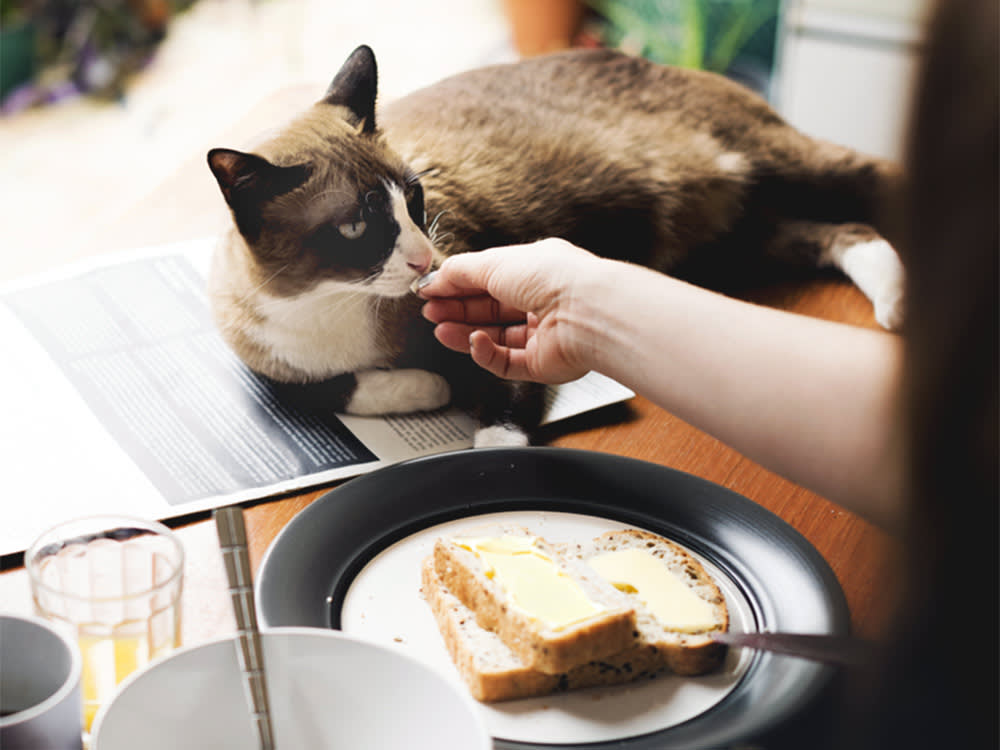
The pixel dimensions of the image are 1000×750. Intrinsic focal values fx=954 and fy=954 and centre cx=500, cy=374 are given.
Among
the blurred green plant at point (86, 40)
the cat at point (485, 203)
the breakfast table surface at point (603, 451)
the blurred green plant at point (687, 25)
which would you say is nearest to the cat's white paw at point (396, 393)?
the cat at point (485, 203)

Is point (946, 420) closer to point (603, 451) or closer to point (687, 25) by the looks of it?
point (603, 451)

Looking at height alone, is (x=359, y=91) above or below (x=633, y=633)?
above

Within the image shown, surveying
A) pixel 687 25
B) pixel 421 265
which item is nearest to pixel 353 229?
pixel 421 265

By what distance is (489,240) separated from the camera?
0.93 metres

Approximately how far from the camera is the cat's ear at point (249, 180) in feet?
2.41

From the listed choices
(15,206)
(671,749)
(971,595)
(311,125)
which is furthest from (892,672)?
(15,206)

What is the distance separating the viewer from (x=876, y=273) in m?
1.07

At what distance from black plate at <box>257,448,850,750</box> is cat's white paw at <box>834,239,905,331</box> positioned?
0.42 metres

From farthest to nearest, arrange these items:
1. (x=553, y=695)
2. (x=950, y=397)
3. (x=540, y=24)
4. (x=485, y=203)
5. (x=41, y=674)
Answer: (x=540, y=24) < (x=485, y=203) < (x=553, y=695) < (x=41, y=674) < (x=950, y=397)

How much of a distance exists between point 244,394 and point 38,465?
19cm

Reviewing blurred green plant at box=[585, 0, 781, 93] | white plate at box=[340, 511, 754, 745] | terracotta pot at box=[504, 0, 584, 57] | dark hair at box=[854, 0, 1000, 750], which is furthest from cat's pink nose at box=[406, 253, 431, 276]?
blurred green plant at box=[585, 0, 781, 93]

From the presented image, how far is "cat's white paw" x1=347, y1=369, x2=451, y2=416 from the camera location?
87cm

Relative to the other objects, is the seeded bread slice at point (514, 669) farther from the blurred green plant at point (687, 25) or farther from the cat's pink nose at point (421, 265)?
the blurred green plant at point (687, 25)

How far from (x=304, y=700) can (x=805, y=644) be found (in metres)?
0.29
